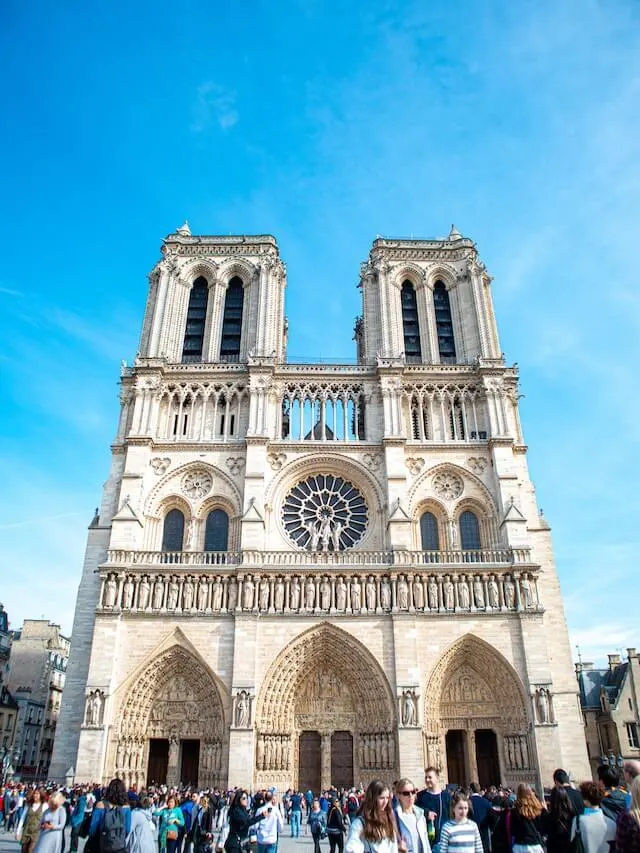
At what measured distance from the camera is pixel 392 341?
29.3 m

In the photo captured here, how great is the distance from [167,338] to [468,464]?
45.7 ft

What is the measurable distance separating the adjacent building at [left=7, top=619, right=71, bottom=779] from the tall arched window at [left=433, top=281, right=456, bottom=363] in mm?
27132

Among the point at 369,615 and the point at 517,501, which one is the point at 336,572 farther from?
the point at 517,501

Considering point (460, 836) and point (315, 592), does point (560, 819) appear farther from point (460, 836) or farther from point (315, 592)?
point (315, 592)

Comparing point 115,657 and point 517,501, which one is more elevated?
point 517,501

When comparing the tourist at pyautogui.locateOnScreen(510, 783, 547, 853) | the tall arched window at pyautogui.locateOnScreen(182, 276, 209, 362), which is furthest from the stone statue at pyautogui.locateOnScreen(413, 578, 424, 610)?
the tourist at pyautogui.locateOnScreen(510, 783, 547, 853)

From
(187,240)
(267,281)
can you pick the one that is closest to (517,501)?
(267,281)

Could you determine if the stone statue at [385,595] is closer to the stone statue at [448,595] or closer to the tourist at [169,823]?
the stone statue at [448,595]

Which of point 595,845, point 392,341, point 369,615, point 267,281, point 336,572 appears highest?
point 267,281

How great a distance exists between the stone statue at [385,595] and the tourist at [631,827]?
764 inches

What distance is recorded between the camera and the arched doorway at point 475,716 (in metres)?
21.8

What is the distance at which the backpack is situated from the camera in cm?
548

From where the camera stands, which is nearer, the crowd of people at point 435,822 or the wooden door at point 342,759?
the crowd of people at point 435,822

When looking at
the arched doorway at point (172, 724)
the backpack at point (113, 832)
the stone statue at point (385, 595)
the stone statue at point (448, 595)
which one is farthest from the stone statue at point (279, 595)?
the backpack at point (113, 832)
